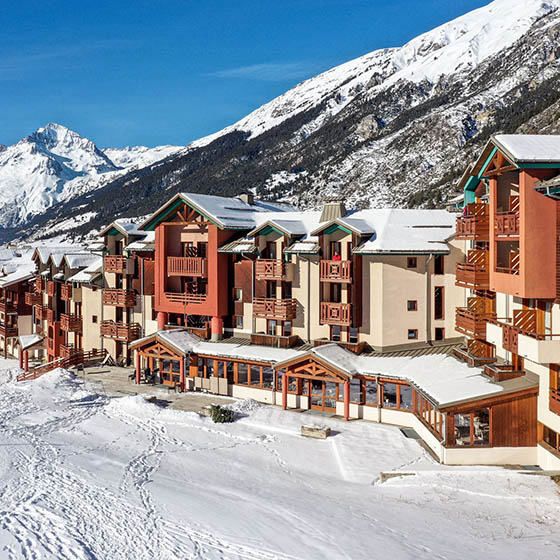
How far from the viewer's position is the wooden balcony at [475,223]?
1006 inches

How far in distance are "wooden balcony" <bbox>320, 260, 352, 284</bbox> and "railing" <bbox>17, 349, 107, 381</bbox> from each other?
19.0m

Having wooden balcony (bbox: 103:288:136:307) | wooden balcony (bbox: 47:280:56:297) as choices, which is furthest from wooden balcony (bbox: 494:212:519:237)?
wooden balcony (bbox: 47:280:56:297)

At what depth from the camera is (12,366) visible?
49.6m

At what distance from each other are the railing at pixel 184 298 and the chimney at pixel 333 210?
889 centimetres

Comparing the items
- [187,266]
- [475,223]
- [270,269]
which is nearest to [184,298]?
[187,266]

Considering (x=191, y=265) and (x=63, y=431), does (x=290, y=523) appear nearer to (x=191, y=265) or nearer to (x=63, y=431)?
(x=63, y=431)

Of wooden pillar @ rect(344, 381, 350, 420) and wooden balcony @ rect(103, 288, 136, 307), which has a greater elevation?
wooden balcony @ rect(103, 288, 136, 307)

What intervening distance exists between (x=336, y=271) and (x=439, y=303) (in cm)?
617

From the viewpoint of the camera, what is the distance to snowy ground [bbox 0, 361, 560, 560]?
48.8 feet

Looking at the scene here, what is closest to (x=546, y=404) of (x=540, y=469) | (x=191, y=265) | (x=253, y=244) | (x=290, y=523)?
(x=540, y=469)

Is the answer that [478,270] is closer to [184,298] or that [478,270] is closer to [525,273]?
[525,273]

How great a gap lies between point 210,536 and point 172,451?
8161mm

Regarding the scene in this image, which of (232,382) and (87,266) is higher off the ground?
(87,266)

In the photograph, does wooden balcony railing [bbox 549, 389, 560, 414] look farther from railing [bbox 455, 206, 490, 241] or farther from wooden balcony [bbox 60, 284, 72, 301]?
wooden balcony [bbox 60, 284, 72, 301]
